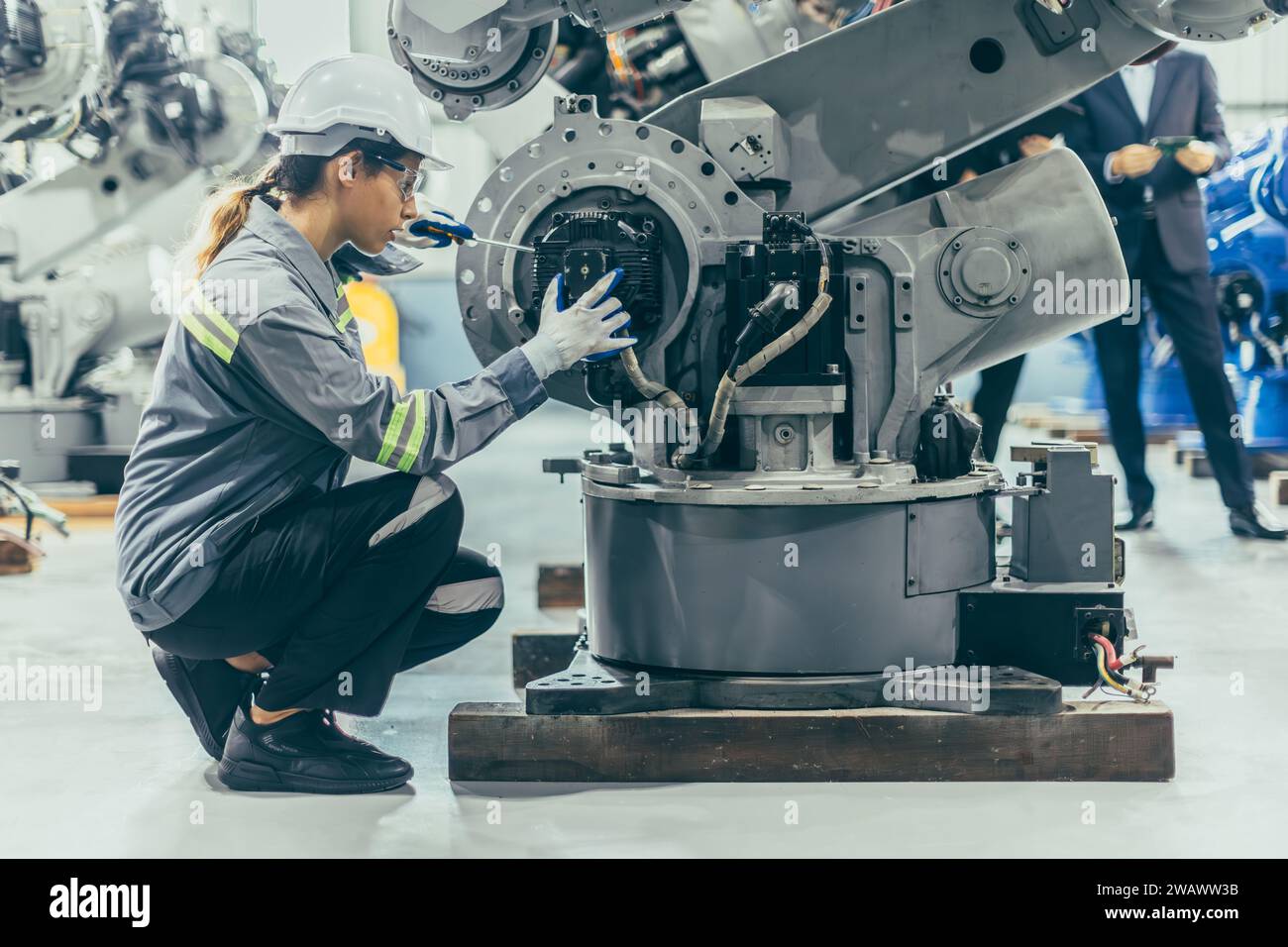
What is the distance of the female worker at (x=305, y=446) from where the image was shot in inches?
95.3

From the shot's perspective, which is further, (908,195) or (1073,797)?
(908,195)

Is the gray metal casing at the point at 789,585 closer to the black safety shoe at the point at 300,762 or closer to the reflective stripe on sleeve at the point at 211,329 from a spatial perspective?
the black safety shoe at the point at 300,762

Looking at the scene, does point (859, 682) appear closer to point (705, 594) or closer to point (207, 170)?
point (705, 594)

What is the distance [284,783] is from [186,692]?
0.33 m

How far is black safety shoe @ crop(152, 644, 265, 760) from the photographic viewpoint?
2.73m

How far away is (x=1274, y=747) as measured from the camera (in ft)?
9.14

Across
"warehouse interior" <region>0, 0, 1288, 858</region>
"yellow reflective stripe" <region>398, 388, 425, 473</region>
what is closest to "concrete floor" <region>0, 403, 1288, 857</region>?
"warehouse interior" <region>0, 0, 1288, 858</region>

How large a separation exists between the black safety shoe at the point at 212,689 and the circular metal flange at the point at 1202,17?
224cm

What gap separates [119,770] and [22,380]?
17.0 feet

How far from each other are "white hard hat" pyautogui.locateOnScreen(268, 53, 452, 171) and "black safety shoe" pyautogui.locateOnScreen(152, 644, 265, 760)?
1020 mm

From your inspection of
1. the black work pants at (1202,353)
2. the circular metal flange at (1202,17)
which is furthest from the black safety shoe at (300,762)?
the black work pants at (1202,353)

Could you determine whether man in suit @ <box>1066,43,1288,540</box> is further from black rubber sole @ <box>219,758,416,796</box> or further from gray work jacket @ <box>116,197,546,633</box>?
black rubber sole @ <box>219,758,416,796</box>

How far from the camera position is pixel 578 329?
100 inches
